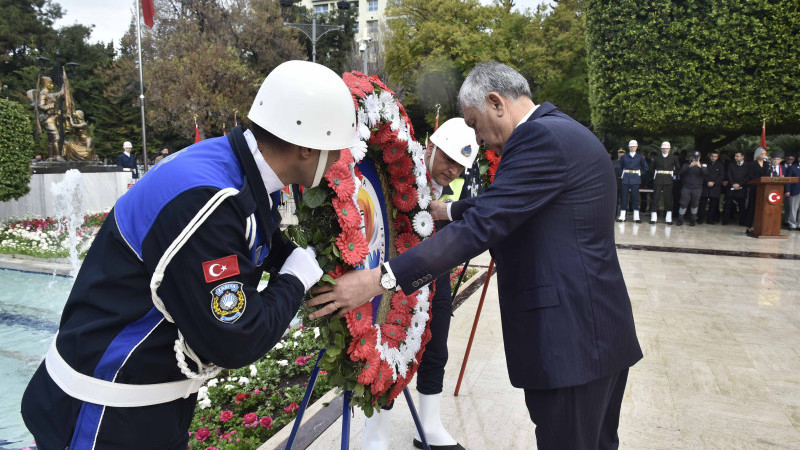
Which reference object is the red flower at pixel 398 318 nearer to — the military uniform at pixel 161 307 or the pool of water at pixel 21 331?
the military uniform at pixel 161 307

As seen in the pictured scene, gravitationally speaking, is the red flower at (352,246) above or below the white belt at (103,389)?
above

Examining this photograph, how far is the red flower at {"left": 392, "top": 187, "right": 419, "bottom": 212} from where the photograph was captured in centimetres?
315

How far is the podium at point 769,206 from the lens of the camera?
43.3 feet

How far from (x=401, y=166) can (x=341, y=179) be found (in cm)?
84

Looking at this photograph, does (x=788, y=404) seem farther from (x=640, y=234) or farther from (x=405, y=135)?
(x=640, y=234)

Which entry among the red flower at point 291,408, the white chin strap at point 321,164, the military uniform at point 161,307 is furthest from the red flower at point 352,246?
the red flower at point 291,408

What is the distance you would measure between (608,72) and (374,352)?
55.2ft

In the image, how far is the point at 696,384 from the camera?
15.1ft

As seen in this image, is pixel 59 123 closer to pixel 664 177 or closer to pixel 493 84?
pixel 664 177

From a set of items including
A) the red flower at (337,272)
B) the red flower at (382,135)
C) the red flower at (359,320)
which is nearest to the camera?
the red flower at (337,272)

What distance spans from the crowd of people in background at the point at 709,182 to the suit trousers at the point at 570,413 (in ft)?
51.3

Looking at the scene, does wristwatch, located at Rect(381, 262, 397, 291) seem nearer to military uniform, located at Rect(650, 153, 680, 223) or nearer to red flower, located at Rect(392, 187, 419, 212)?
red flower, located at Rect(392, 187, 419, 212)

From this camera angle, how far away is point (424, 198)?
3221mm

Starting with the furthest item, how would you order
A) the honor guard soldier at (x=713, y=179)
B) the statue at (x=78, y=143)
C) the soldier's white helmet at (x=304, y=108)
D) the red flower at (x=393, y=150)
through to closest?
the statue at (x=78, y=143) → the honor guard soldier at (x=713, y=179) → the red flower at (x=393, y=150) → the soldier's white helmet at (x=304, y=108)
